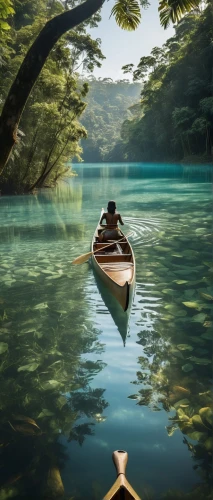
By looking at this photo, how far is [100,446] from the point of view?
131 inches

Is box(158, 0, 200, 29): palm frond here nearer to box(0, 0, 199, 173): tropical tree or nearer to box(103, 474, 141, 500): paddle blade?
box(0, 0, 199, 173): tropical tree

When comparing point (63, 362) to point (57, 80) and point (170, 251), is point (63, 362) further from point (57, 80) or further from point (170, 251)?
point (57, 80)

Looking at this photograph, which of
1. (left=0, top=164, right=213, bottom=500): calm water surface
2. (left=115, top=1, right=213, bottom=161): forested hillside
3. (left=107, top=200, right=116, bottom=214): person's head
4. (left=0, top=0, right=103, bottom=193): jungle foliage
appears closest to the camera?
(left=0, top=164, right=213, bottom=500): calm water surface

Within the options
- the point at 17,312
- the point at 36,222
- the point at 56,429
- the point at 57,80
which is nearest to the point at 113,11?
the point at 17,312

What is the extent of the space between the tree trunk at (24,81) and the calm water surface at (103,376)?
8.27 feet

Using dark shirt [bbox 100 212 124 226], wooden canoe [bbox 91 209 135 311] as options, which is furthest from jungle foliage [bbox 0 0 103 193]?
wooden canoe [bbox 91 209 135 311]

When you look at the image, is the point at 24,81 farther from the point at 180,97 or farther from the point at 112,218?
the point at 180,97

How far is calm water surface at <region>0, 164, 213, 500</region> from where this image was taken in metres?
3.07

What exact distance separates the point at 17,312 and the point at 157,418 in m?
A: 3.43

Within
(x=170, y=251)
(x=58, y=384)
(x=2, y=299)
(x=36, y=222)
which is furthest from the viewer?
(x=36, y=222)

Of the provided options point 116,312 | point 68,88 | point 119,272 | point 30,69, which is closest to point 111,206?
point 119,272

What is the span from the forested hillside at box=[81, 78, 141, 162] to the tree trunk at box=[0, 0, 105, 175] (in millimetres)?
78518

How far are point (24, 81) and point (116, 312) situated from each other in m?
4.09

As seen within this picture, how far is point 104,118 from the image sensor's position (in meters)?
144
